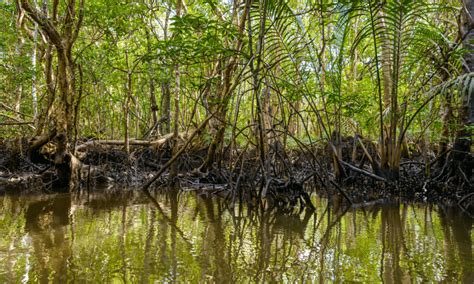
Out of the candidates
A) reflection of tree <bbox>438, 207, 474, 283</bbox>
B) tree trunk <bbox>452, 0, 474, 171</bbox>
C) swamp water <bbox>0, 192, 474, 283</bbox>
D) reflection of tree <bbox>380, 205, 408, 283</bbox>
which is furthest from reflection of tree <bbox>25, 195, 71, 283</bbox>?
tree trunk <bbox>452, 0, 474, 171</bbox>

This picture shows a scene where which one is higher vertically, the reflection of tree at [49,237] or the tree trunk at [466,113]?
the tree trunk at [466,113]

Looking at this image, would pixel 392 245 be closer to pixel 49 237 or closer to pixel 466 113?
pixel 49 237

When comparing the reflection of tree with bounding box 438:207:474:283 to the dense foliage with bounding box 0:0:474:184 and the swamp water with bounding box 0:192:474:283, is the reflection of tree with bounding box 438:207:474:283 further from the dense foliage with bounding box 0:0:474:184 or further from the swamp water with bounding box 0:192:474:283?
the dense foliage with bounding box 0:0:474:184

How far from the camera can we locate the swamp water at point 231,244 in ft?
6.55

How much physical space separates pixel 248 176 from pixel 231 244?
7.67ft

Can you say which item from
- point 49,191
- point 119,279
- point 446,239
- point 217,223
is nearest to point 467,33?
point 446,239

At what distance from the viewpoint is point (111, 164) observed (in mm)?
7438

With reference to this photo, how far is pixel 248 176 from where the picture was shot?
4.93 m

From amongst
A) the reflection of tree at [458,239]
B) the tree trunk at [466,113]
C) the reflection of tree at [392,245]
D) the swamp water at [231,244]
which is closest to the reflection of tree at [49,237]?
the swamp water at [231,244]

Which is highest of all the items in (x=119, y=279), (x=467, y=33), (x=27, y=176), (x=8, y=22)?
(x=8, y=22)

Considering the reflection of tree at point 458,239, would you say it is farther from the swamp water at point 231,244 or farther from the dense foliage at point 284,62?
the dense foliage at point 284,62

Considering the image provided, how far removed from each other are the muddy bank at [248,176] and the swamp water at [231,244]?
0.49 meters

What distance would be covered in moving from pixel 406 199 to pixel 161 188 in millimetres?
3532

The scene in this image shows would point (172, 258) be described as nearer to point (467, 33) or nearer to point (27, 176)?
point (467, 33)
